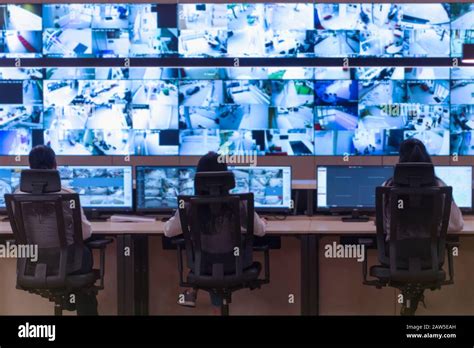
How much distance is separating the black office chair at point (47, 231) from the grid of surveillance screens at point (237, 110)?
2915mm

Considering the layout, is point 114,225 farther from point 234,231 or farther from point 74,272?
point 234,231

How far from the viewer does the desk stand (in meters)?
4.16

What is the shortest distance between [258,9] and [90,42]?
1.76m

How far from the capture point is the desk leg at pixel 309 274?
430cm

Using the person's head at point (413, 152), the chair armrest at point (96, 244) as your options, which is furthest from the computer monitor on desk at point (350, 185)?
the chair armrest at point (96, 244)

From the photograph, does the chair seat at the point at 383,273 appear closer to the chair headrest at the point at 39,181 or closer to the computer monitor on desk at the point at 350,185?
the computer monitor on desk at the point at 350,185

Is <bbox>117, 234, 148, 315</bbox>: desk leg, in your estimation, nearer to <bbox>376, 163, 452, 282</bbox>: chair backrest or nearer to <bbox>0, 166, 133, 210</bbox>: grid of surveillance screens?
<bbox>0, 166, 133, 210</bbox>: grid of surveillance screens

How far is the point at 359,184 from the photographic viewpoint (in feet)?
15.0

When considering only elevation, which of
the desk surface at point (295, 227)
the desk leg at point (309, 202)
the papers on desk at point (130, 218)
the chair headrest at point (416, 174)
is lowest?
the desk surface at point (295, 227)

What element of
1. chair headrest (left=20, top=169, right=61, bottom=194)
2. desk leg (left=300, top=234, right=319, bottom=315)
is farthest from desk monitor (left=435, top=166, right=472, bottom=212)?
chair headrest (left=20, top=169, right=61, bottom=194)

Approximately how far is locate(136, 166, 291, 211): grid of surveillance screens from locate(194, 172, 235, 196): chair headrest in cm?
91

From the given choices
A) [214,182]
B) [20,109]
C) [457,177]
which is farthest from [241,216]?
[20,109]

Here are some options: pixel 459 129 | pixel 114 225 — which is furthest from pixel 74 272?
pixel 459 129
